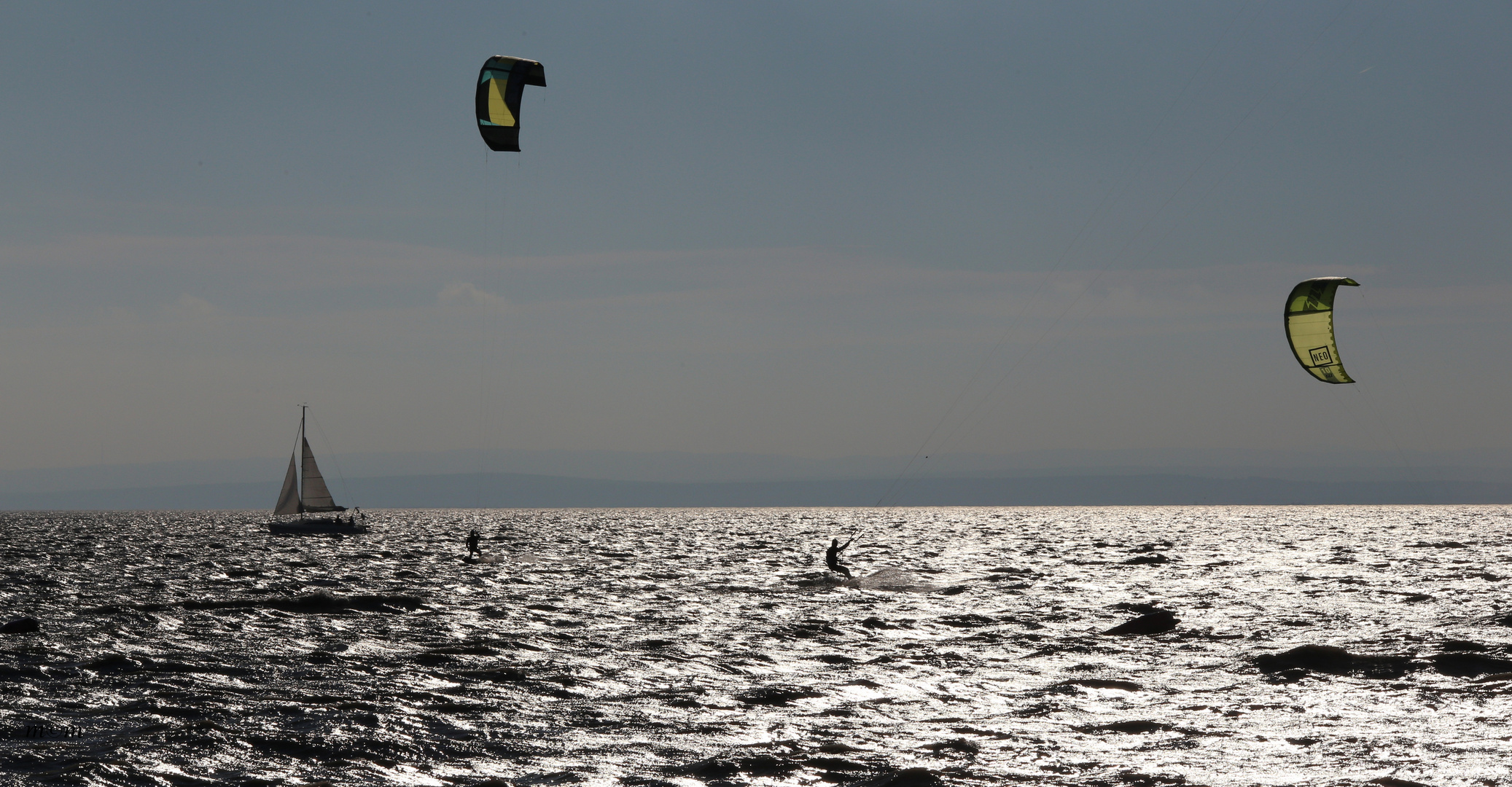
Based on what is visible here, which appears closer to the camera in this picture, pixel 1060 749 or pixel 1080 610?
pixel 1060 749

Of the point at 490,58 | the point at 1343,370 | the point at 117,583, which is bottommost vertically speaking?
the point at 117,583

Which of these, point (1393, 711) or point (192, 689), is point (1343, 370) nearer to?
point (1393, 711)

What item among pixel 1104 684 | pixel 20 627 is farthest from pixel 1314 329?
pixel 20 627

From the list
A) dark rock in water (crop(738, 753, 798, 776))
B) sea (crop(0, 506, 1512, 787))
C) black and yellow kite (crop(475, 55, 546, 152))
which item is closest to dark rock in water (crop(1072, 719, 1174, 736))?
sea (crop(0, 506, 1512, 787))

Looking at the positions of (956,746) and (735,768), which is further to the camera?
(956,746)

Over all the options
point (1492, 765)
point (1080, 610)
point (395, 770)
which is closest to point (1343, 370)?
point (1080, 610)

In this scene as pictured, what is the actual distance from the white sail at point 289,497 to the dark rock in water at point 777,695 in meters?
78.3

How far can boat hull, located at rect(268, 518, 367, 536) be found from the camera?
84438mm

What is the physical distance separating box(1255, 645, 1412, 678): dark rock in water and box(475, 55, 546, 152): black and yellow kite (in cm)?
2437

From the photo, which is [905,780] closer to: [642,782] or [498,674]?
[642,782]

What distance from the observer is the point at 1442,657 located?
63.6ft

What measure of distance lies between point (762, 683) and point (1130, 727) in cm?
589

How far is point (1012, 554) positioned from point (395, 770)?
2114 inches

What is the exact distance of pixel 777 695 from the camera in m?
17.0
